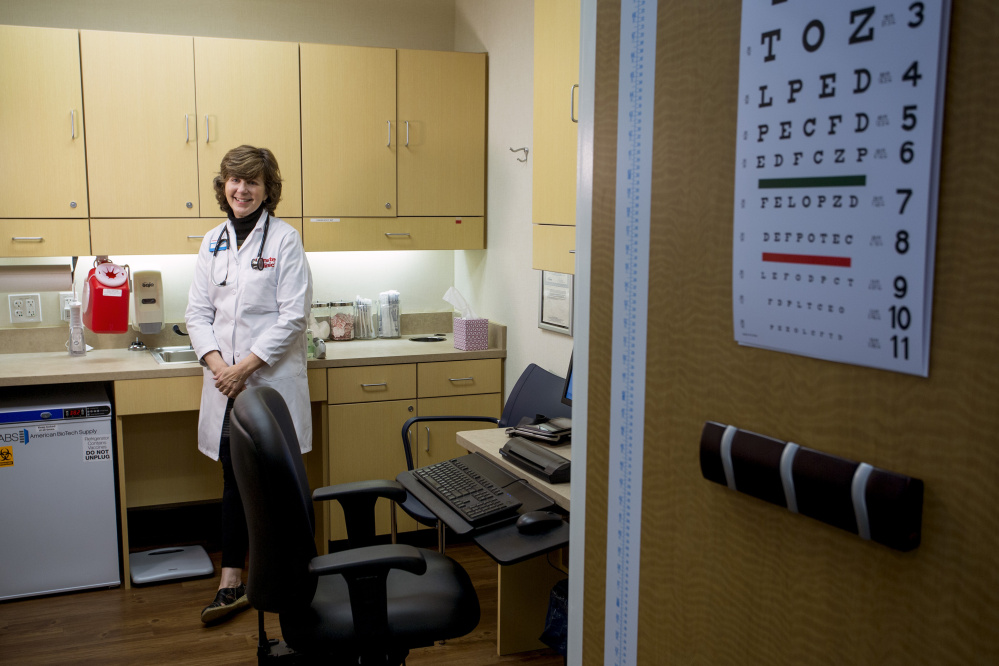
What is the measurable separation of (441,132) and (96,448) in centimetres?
201

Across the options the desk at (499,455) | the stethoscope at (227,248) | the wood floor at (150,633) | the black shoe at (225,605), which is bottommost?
the wood floor at (150,633)

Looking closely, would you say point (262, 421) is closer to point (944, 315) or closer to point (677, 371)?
point (677, 371)

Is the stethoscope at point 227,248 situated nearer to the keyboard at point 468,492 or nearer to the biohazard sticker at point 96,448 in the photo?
the biohazard sticker at point 96,448

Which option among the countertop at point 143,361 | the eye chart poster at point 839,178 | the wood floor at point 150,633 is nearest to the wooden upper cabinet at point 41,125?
the countertop at point 143,361

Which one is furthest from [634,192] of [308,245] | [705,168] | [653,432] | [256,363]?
[308,245]

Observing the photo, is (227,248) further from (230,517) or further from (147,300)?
(230,517)

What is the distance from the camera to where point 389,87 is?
3.83 meters

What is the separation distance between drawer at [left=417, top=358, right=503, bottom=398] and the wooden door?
1.3 inches

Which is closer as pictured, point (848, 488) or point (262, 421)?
point (848, 488)

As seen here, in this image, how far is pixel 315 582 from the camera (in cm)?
197

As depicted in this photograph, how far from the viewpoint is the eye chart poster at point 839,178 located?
659 millimetres

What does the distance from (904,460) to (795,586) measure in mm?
184

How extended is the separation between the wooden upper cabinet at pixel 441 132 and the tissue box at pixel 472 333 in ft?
1.82

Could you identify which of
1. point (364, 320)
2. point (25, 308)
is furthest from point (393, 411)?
point (25, 308)
